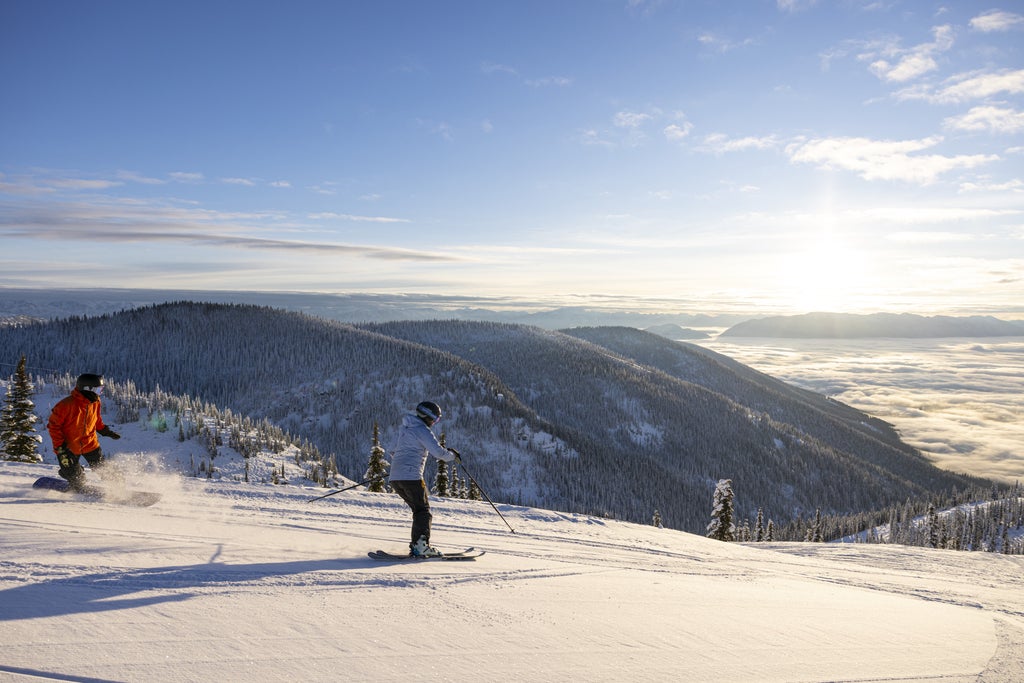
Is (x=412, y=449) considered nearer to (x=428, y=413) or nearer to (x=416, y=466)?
(x=416, y=466)

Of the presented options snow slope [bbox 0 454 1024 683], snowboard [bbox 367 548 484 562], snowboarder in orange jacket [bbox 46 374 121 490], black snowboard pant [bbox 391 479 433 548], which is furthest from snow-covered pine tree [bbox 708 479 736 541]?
snowboarder in orange jacket [bbox 46 374 121 490]

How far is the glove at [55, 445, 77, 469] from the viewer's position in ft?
32.3

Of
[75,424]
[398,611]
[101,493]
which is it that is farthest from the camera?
[75,424]

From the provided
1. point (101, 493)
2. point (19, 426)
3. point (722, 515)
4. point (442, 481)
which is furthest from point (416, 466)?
point (722, 515)

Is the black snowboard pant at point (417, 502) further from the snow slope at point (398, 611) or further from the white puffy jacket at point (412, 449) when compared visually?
the snow slope at point (398, 611)

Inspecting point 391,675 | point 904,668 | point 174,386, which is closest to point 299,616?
point 391,675

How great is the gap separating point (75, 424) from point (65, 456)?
2.17 feet

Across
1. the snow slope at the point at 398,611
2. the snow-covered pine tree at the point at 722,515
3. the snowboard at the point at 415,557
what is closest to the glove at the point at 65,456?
the snow slope at the point at 398,611

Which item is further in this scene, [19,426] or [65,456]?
[19,426]

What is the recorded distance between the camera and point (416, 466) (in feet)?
28.8

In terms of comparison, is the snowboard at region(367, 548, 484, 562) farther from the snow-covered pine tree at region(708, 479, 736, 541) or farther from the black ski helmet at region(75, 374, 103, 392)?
the snow-covered pine tree at region(708, 479, 736, 541)

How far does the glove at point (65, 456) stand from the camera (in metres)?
9.86

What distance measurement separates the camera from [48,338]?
190 metres

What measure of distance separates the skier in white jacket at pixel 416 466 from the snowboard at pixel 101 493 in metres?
4.80
